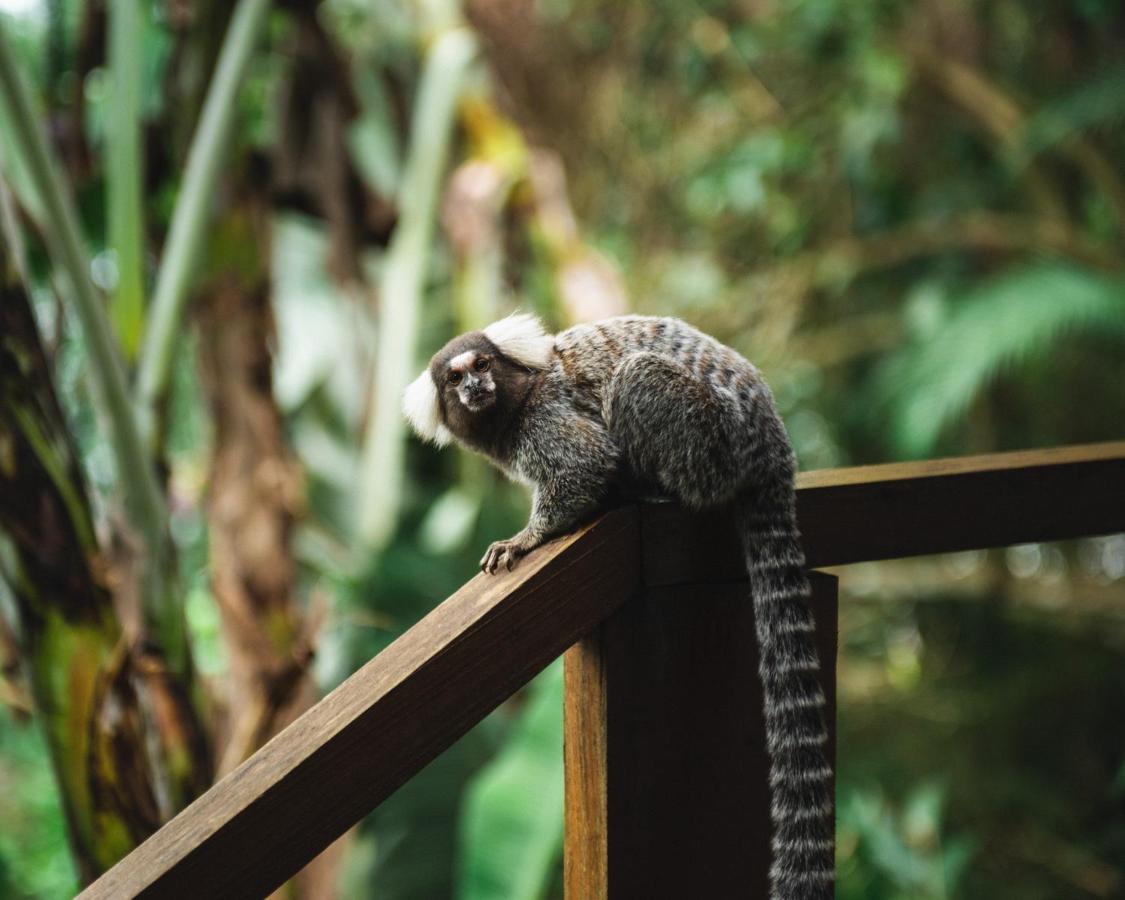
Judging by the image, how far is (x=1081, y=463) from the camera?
1.18 meters

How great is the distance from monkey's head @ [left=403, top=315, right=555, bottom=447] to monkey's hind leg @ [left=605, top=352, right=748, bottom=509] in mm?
105

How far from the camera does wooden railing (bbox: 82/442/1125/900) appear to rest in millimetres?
712

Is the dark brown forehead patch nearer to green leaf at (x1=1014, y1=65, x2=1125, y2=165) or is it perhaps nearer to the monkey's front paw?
the monkey's front paw

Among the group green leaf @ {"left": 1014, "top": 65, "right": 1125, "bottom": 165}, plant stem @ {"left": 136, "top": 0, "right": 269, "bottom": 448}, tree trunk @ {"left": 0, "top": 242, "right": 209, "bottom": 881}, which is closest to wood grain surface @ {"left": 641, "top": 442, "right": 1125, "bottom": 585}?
tree trunk @ {"left": 0, "top": 242, "right": 209, "bottom": 881}

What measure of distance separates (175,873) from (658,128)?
3628mm

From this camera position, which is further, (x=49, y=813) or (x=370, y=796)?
(x=49, y=813)

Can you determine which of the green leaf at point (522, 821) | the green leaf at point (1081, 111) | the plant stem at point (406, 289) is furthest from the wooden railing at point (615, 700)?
the green leaf at point (1081, 111)

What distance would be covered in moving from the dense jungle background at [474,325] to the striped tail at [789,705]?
25.7 inches

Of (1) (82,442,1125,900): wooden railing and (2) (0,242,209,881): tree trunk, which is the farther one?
(2) (0,242,209,881): tree trunk

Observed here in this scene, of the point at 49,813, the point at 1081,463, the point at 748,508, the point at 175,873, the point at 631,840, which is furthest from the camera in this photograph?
the point at 49,813

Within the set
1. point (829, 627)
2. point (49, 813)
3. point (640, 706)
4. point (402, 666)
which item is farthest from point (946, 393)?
point (49, 813)

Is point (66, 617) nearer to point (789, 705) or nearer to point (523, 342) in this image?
point (523, 342)

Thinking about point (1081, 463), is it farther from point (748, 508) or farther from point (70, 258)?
point (70, 258)

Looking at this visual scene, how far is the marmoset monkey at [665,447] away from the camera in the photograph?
2.99 feet
